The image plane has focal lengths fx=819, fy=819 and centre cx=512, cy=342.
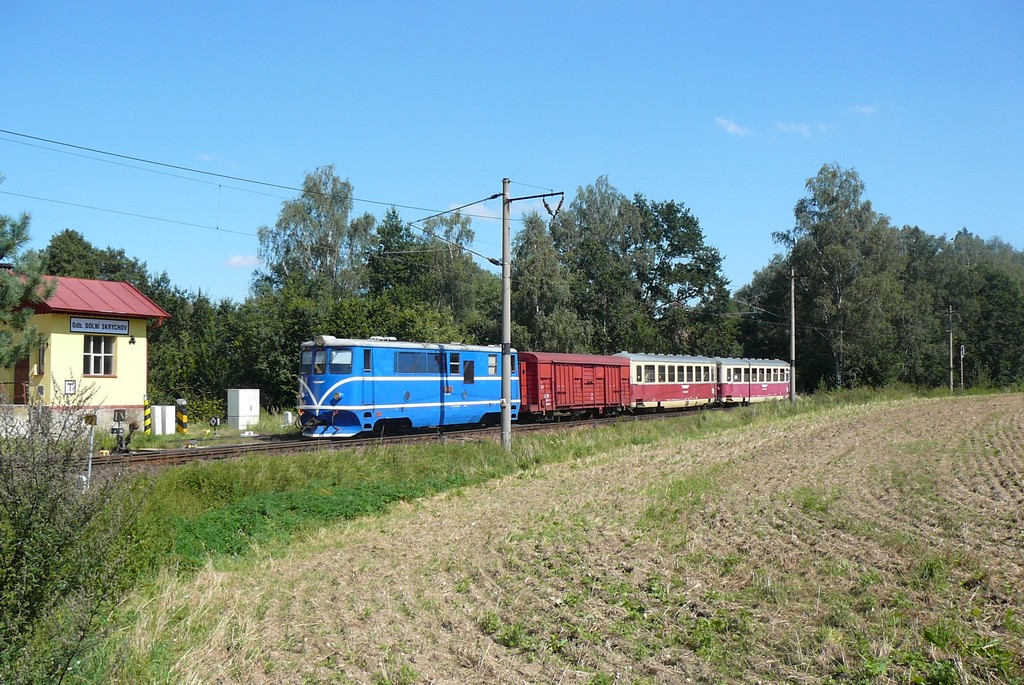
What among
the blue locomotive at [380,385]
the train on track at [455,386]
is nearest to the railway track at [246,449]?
the blue locomotive at [380,385]

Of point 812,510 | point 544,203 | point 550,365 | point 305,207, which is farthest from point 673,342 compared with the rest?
point 812,510

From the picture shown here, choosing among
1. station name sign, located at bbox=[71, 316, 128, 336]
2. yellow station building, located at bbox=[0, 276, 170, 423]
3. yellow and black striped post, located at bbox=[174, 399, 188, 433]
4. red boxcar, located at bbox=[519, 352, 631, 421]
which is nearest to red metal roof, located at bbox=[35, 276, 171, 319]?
yellow station building, located at bbox=[0, 276, 170, 423]

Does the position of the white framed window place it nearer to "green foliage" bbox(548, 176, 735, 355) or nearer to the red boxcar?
the red boxcar

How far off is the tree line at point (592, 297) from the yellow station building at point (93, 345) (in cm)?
861

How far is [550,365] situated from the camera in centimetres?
3044

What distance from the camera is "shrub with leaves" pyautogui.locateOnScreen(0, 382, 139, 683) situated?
253 inches

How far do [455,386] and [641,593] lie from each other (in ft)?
57.9

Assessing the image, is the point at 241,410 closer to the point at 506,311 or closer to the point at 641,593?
the point at 506,311

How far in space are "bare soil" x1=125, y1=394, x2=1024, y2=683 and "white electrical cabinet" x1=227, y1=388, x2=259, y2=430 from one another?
16.8 metres

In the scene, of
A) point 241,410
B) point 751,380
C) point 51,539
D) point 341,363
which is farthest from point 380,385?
point 751,380

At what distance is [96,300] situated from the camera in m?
26.7

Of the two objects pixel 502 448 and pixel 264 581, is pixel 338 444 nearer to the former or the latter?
pixel 502 448

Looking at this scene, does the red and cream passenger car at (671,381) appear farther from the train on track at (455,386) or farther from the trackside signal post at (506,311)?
the trackside signal post at (506,311)

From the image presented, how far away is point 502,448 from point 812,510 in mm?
9494
